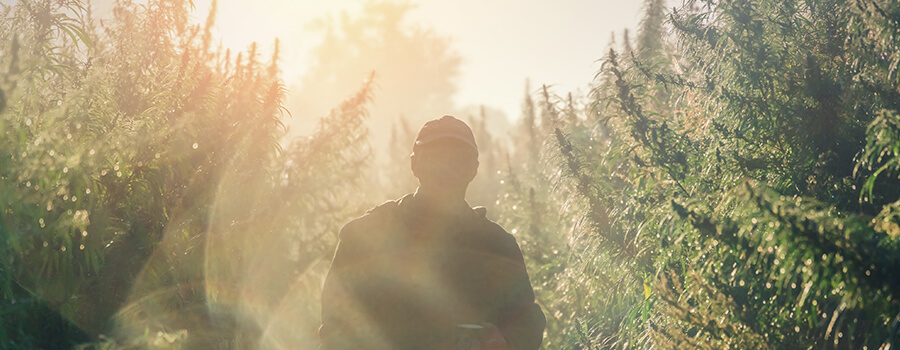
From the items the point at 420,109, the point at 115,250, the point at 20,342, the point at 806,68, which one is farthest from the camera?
the point at 420,109

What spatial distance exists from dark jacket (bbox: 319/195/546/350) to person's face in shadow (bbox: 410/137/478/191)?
0.16 m

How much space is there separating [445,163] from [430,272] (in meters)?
0.48

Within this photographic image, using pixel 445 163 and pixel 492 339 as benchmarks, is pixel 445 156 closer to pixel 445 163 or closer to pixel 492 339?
pixel 445 163

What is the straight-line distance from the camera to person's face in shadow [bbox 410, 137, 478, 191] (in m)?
2.73

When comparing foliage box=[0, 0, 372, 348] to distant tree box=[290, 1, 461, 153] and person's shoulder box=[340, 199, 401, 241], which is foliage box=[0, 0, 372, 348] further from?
distant tree box=[290, 1, 461, 153]

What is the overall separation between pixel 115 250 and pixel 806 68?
4792 millimetres

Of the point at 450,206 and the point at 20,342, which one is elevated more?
the point at 450,206

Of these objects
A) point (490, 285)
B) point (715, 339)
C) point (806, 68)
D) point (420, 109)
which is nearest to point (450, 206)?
point (490, 285)

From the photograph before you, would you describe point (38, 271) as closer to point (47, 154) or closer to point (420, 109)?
point (47, 154)

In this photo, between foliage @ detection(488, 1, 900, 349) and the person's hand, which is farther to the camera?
foliage @ detection(488, 1, 900, 349)

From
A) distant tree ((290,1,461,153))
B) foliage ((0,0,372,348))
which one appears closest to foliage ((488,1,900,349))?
foliage ((0,0,372,348))

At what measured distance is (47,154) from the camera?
12.1ft

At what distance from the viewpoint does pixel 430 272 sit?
9.29 feet

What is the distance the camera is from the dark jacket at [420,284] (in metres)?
2.71
